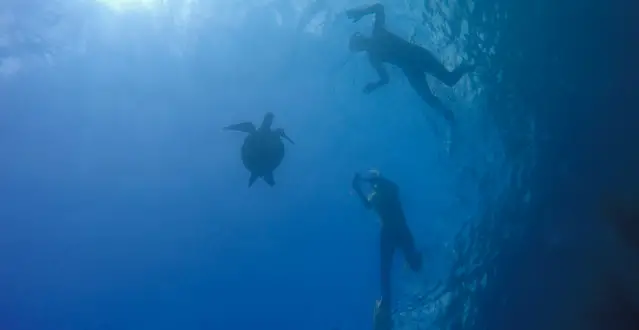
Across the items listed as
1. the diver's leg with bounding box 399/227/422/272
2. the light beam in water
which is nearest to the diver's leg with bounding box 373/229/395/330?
the diver's leg with bounding box 399/227/422/272

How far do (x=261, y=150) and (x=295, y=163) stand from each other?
12582 mm

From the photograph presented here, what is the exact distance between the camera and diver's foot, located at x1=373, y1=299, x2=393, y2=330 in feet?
58.5

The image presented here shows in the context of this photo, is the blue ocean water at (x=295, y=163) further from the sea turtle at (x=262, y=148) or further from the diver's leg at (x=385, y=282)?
the sea turtle at (x=262, y=148)

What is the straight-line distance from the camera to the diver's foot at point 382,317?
703 inches

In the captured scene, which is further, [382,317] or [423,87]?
[382,317]

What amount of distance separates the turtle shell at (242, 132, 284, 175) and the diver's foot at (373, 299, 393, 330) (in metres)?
8.76

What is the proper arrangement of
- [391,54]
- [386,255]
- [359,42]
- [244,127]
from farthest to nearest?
[386,255] < [391,54] < [359,42] < [244,127]

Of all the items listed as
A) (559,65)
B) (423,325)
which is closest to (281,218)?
(423,325)

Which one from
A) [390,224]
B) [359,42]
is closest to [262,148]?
[359,42]

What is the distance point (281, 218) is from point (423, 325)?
10.1 meters

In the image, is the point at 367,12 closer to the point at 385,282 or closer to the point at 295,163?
the point at 385,282

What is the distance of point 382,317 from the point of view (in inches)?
723

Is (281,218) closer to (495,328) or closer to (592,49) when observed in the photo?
(495,328)

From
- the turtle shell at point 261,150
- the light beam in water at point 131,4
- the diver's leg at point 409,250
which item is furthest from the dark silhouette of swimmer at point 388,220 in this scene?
the light beam in water at point 131,4
